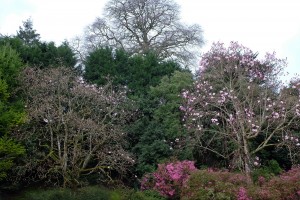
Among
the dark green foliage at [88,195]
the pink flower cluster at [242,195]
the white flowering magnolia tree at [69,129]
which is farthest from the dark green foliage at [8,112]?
the pink flower cluster at [242,195]

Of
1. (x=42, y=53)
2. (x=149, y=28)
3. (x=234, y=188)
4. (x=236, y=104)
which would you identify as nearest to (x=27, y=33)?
(x=149, y=28)

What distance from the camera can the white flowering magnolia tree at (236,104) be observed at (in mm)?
13062

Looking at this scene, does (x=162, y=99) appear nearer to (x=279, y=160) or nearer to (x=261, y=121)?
(x=261, y=121)

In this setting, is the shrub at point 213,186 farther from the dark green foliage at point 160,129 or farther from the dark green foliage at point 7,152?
the dark green foliage at point 7,152

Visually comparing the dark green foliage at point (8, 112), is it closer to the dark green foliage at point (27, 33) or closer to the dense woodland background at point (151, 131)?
the dense woodland background at point (151, 131)

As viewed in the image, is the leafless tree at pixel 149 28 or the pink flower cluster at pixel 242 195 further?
the leafless tree at pixel 149 28

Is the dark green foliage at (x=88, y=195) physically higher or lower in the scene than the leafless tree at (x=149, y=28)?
lower

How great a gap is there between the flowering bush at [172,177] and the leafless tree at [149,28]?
13.0 meters

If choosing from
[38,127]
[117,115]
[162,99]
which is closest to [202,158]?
[162,99]

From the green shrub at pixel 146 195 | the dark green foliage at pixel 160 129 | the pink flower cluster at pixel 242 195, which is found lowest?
the green shrub at pixel 146 195

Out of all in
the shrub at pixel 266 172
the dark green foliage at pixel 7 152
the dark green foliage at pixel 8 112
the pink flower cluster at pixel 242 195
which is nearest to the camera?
the pink flower cluster at pixel 242 195

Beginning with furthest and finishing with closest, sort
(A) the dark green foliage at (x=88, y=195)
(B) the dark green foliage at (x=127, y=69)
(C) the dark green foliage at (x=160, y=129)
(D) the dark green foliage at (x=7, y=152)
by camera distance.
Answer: (B) the dark green foliage at (x=127, y=69) < (C) the dark green foliage at (x=160, y=129) < (D) the dark green foliage at (x=7, y=152) < (A) the dark green foliage at (x=88, y=195)

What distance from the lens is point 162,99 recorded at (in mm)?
14695

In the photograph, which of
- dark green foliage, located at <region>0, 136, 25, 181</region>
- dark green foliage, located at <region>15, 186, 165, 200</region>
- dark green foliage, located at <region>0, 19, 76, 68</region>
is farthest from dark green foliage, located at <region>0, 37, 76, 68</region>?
dark green foliage, located at <region>15, 186, 165, 200</region>
